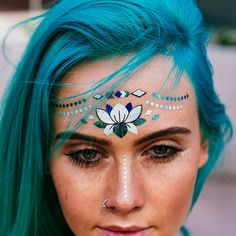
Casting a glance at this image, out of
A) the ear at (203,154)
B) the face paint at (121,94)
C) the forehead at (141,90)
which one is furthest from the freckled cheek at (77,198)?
the ear at (203,154)

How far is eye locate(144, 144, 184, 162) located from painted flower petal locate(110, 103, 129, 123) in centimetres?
11

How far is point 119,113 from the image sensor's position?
1.35m

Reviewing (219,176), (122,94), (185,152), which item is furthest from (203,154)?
(219,176)

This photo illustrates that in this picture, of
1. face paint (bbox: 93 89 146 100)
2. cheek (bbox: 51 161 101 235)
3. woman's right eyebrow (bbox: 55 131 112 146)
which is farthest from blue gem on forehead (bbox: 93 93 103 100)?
cheek (bbox: 51 161 101 235)

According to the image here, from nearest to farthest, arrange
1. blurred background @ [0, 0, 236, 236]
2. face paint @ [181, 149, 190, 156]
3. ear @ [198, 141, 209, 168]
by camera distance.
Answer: face paint @ [181, 149, 190, 156], ear @ [198, 141, 209, 168], blurred background @ [0, 0, 236, 236]

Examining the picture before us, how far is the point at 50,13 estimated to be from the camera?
4.81ft

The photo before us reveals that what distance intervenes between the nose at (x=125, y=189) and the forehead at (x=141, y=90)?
0.10 metres

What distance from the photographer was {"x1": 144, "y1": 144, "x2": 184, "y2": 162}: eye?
1.38m

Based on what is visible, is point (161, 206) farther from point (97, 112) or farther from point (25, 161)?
point (25, 161)

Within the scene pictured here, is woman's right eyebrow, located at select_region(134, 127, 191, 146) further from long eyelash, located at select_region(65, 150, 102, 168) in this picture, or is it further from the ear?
the ear

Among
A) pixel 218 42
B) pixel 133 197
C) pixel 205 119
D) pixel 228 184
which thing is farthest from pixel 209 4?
pixel 133 197

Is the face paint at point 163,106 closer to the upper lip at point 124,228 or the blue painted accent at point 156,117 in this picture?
the blue painted accent at point 156,117

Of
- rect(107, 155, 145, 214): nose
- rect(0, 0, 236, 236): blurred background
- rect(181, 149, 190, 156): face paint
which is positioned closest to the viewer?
rect(107, 155, 145, 214): nose

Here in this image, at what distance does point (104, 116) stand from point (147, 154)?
0.50 feet
